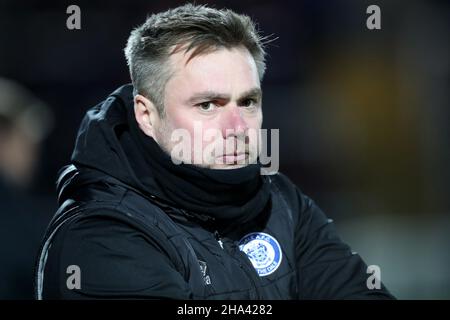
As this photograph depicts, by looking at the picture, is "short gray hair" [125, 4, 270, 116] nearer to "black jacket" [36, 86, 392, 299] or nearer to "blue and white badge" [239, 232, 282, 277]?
"black jacket" [36, 86, 392, 299]

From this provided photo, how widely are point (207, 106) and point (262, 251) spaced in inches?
16.8

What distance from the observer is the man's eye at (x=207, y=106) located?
1.98 m

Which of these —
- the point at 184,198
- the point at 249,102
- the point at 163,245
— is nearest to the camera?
the point at 163,245

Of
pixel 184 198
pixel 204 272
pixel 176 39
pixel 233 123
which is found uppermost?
pixel 176 39

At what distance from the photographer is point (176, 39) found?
1997mm

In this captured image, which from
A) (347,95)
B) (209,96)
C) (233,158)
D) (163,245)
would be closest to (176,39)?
(209,96)

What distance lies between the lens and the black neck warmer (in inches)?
76.7

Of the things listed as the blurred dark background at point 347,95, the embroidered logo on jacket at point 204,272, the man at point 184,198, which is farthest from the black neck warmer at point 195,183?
the blurred dark background at point 347,95

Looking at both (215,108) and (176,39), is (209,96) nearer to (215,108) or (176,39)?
(215,108)

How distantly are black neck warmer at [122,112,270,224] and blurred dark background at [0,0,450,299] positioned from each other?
3051 mm

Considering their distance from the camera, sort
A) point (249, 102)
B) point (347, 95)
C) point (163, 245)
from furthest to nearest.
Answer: point (347, 95)
point (249, 102)
point (163, 245)

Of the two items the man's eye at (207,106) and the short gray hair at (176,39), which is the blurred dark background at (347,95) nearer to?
the short gray hair at (176,39)

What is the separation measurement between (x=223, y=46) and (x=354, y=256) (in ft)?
2.40
